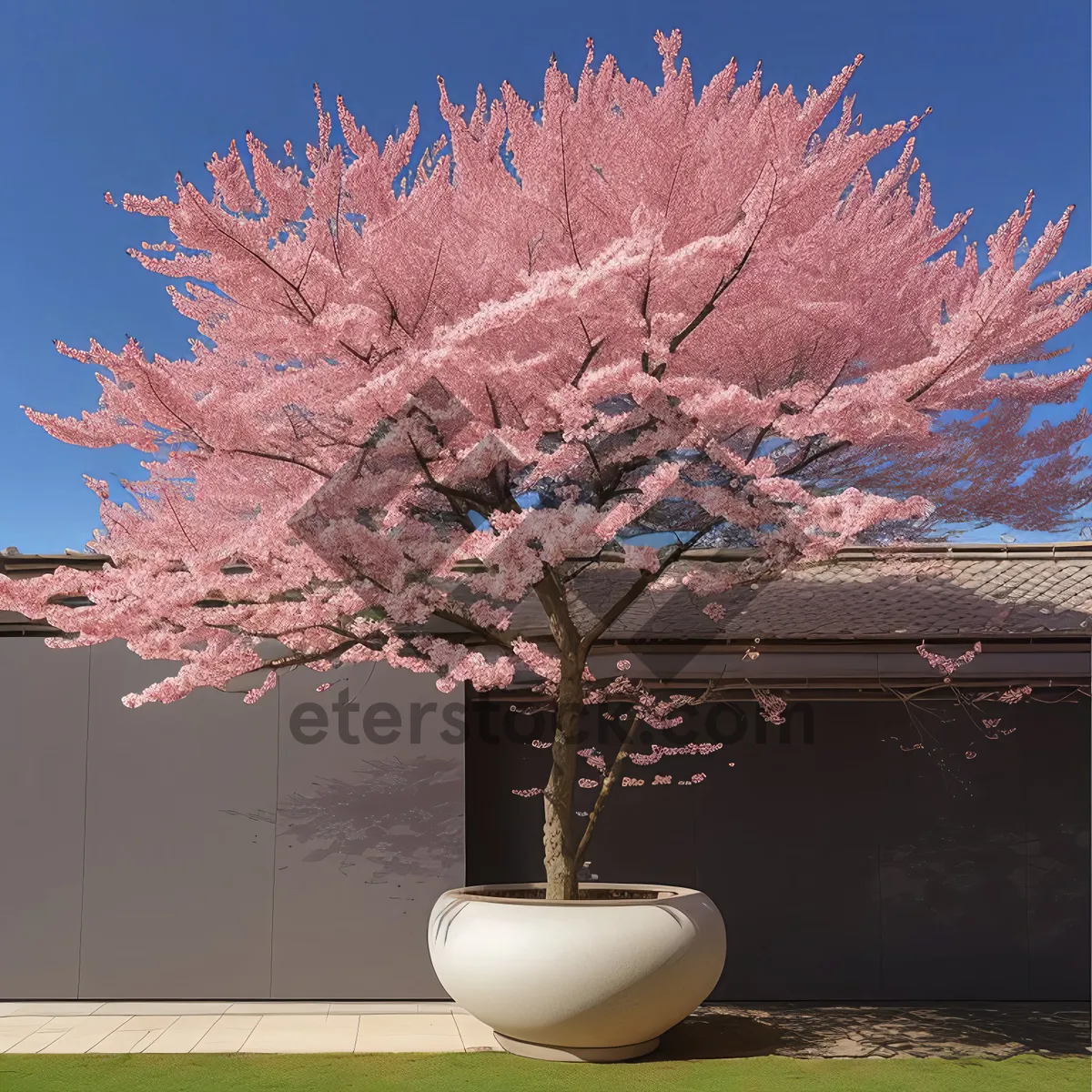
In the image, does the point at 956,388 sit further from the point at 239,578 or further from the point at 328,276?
the point at 239,578

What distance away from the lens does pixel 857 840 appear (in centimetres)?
859

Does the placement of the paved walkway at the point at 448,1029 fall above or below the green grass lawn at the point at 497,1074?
below

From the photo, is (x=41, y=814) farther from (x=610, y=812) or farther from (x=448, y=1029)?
(x=610, y=812)

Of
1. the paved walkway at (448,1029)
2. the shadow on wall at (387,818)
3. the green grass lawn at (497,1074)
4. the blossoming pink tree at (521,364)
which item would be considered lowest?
the paved walkway at (448,1029)

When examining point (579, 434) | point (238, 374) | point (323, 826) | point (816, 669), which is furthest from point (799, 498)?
point (323, 826)

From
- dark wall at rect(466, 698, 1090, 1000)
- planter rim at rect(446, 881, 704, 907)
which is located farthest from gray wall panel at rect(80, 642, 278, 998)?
planter rim at rect(446, 881, 704, 907)

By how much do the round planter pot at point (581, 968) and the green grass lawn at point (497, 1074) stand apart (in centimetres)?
19

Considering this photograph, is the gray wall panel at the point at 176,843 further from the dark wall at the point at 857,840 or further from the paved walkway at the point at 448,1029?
the dark wall at the point at 857,840

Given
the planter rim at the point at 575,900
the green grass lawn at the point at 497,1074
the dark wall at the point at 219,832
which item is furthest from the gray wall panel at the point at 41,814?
Answer: the planter rim at the point at 575,900

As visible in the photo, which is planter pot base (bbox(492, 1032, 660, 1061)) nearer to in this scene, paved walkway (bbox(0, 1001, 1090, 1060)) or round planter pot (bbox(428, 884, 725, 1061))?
round planter pot (bbox(428, 884, 725, 1061))

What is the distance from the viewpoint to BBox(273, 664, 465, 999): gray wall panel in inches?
308

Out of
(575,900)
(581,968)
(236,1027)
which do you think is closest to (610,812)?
(575,900)

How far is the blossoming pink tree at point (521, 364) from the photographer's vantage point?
5.55m

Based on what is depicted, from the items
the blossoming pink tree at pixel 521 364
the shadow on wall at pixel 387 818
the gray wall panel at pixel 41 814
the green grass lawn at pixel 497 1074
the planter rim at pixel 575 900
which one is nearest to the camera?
the blossoming pink tree at pixel 521 364
